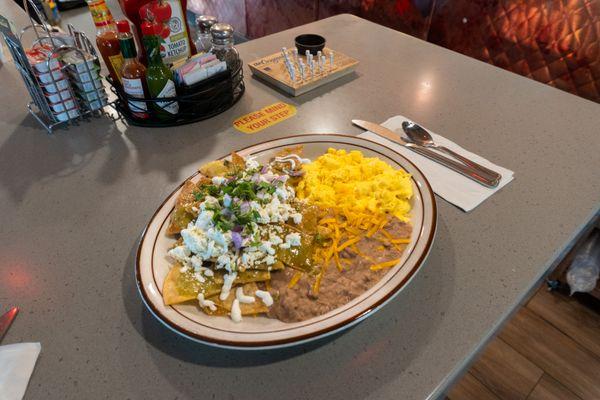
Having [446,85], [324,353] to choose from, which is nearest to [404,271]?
[324,353]

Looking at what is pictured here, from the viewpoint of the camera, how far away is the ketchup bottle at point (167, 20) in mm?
966

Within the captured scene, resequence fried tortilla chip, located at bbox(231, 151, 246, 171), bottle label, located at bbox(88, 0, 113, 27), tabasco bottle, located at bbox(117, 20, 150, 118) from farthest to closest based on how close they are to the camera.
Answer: bottle label, located at bbox(88, 0, 113, 27) → tabasco bottle, located at bbox(117, 20, 150, 118) → fried tortilla chip, located at bbox(231, 151, 246, 171)

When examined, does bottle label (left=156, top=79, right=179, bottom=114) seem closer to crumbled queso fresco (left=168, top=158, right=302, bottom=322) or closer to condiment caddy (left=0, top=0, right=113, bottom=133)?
condiment caddy (left=0, top=0, right=113, bottom=133)

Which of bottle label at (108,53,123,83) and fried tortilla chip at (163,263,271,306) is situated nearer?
fried tortilla chip at (163,263,271,306)

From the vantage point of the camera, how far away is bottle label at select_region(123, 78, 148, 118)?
98 cm

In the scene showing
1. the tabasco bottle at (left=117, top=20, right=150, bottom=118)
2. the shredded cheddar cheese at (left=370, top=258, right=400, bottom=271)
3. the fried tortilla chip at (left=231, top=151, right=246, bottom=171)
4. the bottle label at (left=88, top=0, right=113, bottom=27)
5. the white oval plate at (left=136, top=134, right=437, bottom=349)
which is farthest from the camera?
the bottle label at (left=88, top=0, right=113, bottom=27)

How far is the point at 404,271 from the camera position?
1.96 ft

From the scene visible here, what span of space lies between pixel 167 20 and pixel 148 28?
0.20ft

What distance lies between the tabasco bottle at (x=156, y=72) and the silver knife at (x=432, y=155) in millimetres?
490

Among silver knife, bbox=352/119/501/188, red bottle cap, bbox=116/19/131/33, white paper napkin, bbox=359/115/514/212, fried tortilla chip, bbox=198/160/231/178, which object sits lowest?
white paper napkin, bbox=359/115/514/212

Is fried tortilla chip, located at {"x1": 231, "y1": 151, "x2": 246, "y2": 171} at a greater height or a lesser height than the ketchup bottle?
lesser

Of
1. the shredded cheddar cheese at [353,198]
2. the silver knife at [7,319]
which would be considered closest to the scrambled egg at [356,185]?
the shredded cheddar cheese at [353,198]

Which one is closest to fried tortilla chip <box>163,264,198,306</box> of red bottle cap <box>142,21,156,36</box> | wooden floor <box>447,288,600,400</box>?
red bottle cap <box>142,21,156,36</box>

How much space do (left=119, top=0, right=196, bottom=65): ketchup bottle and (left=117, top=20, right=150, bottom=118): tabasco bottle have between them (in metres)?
0.05
